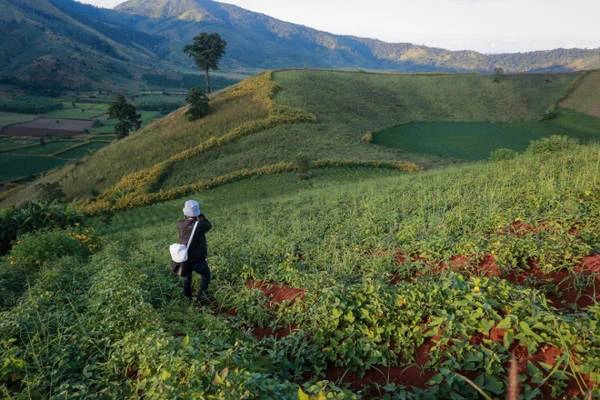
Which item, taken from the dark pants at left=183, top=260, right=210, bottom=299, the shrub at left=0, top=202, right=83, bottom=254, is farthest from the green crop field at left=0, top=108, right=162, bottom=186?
the dark pants at left=183, top=260, right=210, bottom=299

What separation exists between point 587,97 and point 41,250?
265 ft

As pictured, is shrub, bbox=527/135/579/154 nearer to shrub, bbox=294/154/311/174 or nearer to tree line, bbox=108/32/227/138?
shrub, bbox=294/154/311/174

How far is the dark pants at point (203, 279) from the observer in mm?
8383

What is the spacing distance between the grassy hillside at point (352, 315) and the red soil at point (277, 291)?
0.05 meters

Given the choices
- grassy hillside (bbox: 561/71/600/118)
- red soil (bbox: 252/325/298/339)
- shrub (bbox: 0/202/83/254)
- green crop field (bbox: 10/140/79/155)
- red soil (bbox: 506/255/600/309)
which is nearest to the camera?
red soil (bbox: 506/255/600/309)

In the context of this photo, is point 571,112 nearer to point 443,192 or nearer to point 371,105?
point 371,105

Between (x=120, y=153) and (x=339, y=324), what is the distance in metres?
49.7

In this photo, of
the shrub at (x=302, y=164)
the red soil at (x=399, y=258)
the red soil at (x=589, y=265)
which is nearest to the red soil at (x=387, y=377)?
the red soil at (x=589, y=265)

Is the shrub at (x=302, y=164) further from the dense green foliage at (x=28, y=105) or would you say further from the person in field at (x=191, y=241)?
the dense green foliage at (x=28, y=105)

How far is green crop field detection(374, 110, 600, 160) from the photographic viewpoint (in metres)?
47.4

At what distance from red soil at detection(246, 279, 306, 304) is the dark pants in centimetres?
93

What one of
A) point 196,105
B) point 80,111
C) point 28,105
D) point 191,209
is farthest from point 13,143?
point 191,209

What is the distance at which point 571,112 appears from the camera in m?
62.8

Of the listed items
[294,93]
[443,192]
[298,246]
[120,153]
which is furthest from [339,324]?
[294,93]
